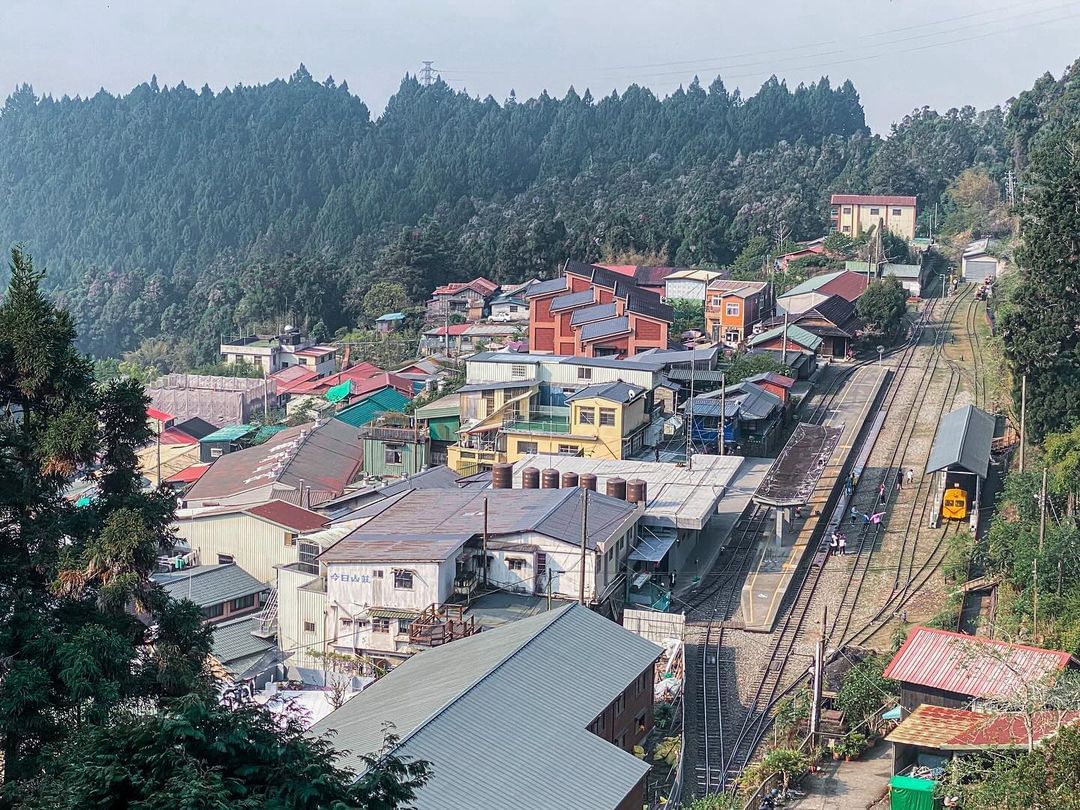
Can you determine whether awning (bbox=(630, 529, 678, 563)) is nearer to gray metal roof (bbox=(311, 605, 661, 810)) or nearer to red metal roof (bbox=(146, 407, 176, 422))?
gray metal roof (bbox=(311, 605, 661, 810))

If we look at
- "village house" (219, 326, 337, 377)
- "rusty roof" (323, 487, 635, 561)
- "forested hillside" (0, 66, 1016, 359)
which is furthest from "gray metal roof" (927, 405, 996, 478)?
"forested hillside" (0, 66, 1016, 359)

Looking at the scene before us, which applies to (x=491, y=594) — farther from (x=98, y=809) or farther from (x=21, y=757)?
(x=98, y=809)

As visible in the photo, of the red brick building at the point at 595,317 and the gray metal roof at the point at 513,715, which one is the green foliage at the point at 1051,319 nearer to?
the red brick building at the point at 595,317

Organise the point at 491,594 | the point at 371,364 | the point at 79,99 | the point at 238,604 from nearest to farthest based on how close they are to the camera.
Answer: the point at 491,594 < the point at 238,604 < the point at 371,364 < the point at 79,99

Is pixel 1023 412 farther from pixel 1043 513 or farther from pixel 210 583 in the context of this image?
pixel 210 583

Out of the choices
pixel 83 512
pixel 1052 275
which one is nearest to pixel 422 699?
pixel 83 512

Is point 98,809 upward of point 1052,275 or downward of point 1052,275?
downward

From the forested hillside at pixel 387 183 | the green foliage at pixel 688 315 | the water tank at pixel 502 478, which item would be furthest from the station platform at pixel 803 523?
the forested hillside at pixel 387 183

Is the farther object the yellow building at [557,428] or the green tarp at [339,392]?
the green tarp at [339,392]
